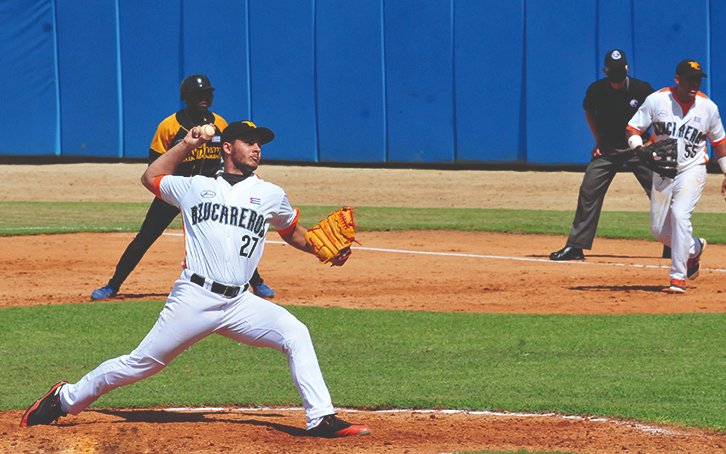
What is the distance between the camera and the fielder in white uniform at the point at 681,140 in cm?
1101

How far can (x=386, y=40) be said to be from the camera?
22.3m

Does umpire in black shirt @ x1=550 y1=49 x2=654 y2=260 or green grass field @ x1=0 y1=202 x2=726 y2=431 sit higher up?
umpire in black shirt @ x1=550 y1=49 x2=654 y2=260

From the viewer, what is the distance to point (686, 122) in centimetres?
1103

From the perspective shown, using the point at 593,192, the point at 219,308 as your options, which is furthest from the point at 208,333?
the point at 593,192

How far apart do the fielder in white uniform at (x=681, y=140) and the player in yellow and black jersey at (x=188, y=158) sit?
369 centimetres

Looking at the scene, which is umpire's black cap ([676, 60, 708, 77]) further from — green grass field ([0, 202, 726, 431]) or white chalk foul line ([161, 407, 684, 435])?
white chalk foul line ([161, 407, 684, 435])

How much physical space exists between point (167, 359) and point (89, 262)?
24.8 feet

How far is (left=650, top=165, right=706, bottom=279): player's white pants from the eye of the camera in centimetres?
1102

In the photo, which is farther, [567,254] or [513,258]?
[513,258]

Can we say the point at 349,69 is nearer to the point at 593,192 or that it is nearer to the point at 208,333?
the point at 593,192

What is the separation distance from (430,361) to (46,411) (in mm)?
3050

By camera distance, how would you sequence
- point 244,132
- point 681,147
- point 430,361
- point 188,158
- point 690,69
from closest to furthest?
point 244,132
point 430,361
point 188,158
point 690,69
point 681,147

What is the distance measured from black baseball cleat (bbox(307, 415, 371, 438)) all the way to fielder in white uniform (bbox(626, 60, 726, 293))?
18.4ft

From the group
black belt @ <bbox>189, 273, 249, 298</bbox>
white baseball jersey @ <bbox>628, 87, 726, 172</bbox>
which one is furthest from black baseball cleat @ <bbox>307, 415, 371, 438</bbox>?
white baseball jersey @ <bbox>628, 87, 726, 172</bbox>
